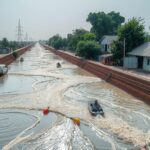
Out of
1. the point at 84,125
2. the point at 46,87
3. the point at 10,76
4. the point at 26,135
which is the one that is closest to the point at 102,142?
the point at 84,125

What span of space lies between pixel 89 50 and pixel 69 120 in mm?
31834

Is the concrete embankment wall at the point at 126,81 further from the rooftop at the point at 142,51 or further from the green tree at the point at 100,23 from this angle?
the green tree at the point at 100,23

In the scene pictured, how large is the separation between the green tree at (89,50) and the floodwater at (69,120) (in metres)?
20.7

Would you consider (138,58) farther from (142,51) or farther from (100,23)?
(100,23)

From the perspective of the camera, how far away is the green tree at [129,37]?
37000 millimetres

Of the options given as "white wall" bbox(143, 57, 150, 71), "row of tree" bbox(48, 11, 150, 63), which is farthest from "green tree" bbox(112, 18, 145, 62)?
"white wall" bbox(143, 57, 150, 71)

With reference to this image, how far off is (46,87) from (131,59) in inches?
494

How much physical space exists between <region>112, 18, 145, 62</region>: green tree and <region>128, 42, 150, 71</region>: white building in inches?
45.4

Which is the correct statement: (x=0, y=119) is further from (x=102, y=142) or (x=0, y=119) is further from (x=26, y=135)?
(x=102, y=142)

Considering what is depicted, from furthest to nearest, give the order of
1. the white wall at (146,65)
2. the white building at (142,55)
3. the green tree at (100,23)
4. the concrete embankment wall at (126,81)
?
the green tree at (100,23) → the white building at (142,55) → the white wall at (146,65) → the concrete embankment wall at (126,81)

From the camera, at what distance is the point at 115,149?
12531mm

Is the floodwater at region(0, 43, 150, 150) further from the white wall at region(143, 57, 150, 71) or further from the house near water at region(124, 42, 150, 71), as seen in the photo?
the house near water at region(124, 42, 150, 71)

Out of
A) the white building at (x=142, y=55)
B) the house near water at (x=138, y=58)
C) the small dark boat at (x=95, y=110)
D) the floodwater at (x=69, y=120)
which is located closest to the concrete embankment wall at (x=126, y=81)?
the floodwater at (x=69, y=120)

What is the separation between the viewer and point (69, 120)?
16359mm
